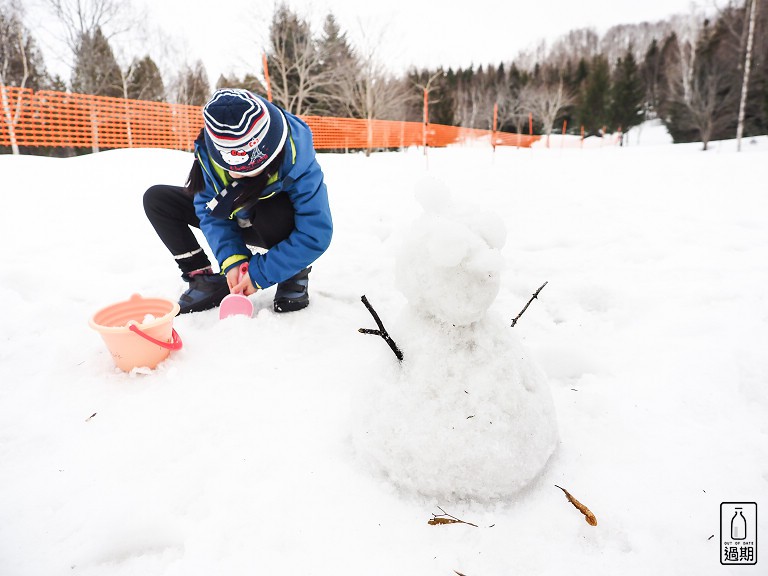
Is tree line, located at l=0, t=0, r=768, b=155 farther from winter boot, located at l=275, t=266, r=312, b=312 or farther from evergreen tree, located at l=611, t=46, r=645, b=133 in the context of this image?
winter boot, located at l=275, t=266, r=312, b=312

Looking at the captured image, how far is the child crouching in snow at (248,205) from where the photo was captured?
161cm

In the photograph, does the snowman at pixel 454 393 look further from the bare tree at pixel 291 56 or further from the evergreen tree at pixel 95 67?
the evergreen tree at pixel 95 67

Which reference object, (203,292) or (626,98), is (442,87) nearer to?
(626,98)

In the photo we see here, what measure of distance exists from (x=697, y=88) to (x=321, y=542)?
2319 centimetres

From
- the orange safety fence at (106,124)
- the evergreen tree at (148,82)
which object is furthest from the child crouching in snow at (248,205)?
the evergreen tree at (148,82)

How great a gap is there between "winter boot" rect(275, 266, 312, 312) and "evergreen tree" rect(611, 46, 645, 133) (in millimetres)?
31450

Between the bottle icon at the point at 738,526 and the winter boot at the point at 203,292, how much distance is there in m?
2.06

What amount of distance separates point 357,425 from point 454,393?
0.29 meters

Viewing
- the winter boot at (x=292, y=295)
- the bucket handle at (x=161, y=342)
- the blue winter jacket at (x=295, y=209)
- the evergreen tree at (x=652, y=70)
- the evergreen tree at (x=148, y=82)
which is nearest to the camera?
the bucket handle at (x=161, y=342)

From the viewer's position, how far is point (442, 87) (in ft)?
122

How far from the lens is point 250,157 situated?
64.5 inches

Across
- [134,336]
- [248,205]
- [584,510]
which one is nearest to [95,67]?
[248,205]

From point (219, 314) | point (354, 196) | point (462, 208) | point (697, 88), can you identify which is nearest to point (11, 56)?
point (354, 196)

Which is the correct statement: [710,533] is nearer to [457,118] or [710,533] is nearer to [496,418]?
[496,418]
